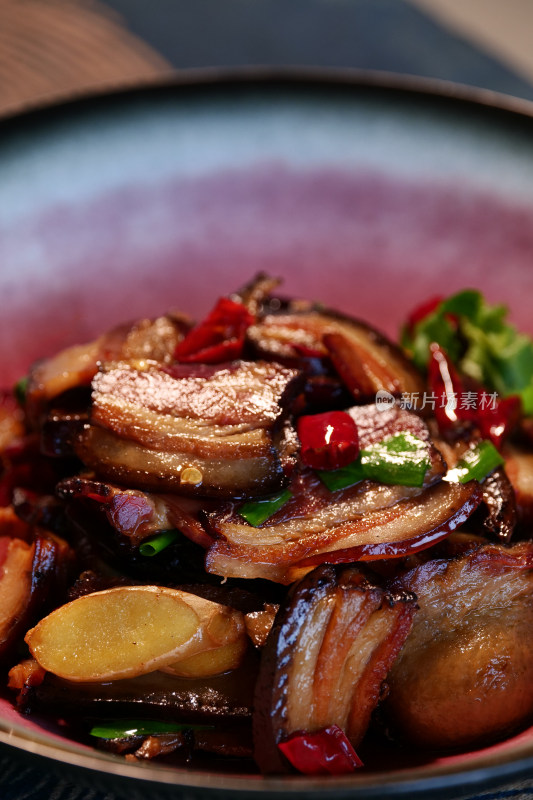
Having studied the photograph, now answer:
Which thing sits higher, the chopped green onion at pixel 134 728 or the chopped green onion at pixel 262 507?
the chopped green onion at pixel 262 507

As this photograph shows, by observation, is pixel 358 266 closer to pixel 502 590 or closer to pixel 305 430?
pixel 305 430

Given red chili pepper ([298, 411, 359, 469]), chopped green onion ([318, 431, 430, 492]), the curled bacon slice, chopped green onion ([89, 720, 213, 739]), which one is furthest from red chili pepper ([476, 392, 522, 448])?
chopped green onion ([89, 720, 213, 739])

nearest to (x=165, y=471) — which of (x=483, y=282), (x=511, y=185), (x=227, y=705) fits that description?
(x=227, y=705)

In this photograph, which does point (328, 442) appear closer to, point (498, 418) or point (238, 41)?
point (498, 418)

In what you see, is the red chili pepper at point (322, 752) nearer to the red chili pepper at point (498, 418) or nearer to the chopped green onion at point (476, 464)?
the chopped green onion at point (476, 464)

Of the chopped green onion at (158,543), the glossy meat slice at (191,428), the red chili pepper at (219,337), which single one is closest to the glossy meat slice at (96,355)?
the red chili pepper at (219,337)

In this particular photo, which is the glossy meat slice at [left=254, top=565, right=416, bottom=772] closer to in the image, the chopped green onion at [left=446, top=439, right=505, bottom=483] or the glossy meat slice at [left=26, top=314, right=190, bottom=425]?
the chopped green onion at [left=446, top=439, right=505, bottom=483]
